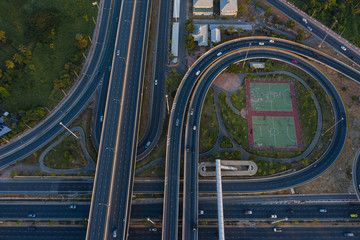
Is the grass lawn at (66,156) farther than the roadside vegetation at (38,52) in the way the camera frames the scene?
No

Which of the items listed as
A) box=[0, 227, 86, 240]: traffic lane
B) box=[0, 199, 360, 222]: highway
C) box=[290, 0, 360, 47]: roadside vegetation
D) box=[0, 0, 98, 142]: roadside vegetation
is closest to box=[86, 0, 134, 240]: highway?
box=[0, 199, 360, 222]: highway

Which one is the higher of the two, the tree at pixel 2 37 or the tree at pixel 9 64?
the tree at pixel 2 37

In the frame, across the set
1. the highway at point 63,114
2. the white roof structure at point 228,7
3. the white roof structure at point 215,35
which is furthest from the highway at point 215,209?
the white roof structure at point 228,7

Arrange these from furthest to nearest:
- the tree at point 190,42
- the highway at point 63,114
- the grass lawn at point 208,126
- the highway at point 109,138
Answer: the tree at point 190,42
the grass lawn at point 208,126
the highway at point 63,114
the highway at point 109,138

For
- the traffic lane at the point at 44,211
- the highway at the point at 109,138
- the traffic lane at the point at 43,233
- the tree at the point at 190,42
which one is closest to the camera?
the highway at the point at 109,138

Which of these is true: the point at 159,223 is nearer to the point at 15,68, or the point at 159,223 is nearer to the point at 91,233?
the point at 91,233

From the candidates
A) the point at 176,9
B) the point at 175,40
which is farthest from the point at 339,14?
the point at 175,40

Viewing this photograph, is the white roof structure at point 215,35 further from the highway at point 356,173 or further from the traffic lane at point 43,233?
the traffic lane at point 43,233
